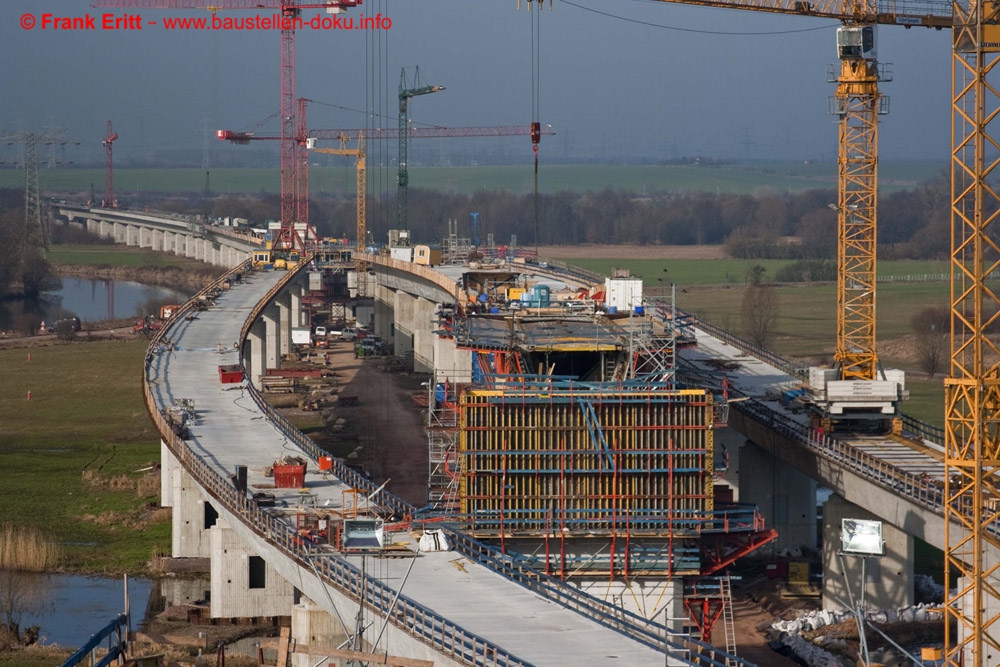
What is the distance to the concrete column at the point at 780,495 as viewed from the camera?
218ft

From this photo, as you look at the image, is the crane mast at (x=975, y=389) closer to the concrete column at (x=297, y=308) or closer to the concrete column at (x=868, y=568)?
the concrete column at (x=868, y=568)

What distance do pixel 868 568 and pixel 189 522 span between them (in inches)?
979

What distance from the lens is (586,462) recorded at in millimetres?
49031

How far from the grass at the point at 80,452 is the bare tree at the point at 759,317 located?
154ft

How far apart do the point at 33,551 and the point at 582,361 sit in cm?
2111

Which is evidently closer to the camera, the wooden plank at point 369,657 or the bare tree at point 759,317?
the wooden plank at point 369,657

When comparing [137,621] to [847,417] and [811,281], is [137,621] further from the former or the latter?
[811,281]

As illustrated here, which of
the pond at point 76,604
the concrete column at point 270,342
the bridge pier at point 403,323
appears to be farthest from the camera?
the bridge pier at point 403,323

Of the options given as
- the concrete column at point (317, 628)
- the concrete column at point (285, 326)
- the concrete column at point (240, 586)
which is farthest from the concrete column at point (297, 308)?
the concrete column at point (317, 628)

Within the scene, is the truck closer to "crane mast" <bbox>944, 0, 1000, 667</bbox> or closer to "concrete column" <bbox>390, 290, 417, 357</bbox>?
"concrete column" <bbox>390, 290, 417, 357</bbox>

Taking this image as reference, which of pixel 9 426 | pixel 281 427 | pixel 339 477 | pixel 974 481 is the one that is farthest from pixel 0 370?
pixel 974 481

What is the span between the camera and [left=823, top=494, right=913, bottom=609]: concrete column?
5509 cm

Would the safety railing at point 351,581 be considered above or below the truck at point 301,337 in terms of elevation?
above

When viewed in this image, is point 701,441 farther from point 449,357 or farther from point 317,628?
point 449,357
